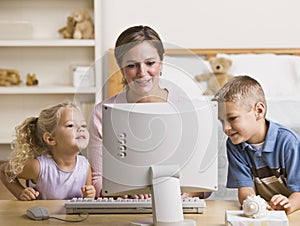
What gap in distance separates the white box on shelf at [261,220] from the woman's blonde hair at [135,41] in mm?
474

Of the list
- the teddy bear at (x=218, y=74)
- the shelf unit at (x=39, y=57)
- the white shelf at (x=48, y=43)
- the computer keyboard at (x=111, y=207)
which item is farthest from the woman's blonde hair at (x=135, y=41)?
the shelf unit at (x=39, y=57)

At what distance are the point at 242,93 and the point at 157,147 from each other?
0.44m

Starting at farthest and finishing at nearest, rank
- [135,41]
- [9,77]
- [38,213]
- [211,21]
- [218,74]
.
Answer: [211,21], [9,77], [218,74], [135,41], [38,213]

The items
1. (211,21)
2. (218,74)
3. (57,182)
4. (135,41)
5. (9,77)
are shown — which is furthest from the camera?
(211,21)

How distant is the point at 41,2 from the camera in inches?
200

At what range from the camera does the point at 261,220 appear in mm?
1587

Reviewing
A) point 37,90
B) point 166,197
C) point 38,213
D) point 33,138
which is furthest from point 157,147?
point 37,90

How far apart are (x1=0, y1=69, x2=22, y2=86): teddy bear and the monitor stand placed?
352 cm

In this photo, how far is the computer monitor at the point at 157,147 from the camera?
163 centimetres

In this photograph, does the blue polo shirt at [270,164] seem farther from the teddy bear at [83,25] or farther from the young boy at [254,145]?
the teddy bear at [83,25]

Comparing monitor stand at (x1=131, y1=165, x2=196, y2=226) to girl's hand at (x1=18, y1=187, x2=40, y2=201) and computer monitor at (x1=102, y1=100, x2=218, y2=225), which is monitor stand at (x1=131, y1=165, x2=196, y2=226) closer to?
computer monitor at (x1=102, y1=100, x2=218, y2=225)

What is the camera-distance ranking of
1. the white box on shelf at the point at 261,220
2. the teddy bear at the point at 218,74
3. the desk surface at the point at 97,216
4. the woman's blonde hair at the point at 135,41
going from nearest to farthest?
the white box on shelf at the point at 261,220 → the desk surface at the point at 97,216 → the woman's blonde hair at the point at 135,41 → the teddy bear at the point at 218,74

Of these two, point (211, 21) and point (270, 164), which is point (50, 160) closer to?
point (270, 164)

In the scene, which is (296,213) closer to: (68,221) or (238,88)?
(238,88)
